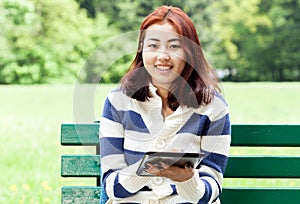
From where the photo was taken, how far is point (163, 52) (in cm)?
224

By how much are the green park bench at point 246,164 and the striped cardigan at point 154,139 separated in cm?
32

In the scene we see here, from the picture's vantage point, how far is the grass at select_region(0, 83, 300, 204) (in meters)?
4.63

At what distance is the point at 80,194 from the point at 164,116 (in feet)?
1.91

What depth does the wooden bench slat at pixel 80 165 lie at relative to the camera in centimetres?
266

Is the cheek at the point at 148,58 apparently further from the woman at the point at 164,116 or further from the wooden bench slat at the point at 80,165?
the wooden bench slat at the point at 80,165

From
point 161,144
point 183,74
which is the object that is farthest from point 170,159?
point 183,74

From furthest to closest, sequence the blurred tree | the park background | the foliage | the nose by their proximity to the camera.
Result: the foliage < the blurred tree < the park background < the nose

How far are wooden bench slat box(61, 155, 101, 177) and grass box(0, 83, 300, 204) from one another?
17 centimetres

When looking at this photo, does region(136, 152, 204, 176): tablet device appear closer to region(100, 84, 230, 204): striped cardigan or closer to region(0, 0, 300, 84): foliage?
region(100, 84, 230, 204): striped cardigan

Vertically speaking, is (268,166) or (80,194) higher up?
(268,166)

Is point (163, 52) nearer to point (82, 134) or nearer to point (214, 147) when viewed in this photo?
point (214, 147)

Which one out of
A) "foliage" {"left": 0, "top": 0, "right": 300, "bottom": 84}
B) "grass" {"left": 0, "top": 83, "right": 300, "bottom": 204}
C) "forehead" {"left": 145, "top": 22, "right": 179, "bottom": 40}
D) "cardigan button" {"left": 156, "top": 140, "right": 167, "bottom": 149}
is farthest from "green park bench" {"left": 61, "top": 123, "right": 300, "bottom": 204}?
"foliage" {"left": 0, "top": 0, "right": 300, "bottom": 84}

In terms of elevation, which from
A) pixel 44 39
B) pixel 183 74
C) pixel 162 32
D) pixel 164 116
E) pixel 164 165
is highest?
pixel 44 39

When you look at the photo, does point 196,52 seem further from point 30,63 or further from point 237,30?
point 237,30
